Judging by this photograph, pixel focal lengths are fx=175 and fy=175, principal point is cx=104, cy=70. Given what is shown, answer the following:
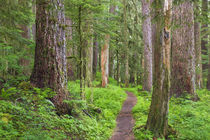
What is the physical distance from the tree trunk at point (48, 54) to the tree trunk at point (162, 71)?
8.46 ft

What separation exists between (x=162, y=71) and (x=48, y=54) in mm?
3205

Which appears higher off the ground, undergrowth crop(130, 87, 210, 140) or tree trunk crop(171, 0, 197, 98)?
tree trunk crop(171, 0, 197, 98)

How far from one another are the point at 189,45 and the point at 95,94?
5386 millimetres

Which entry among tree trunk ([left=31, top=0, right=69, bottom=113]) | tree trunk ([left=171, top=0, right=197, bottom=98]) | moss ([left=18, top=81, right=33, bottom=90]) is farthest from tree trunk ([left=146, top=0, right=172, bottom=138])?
tree trunk ([left=171, top=0, right=197, bottom=98])

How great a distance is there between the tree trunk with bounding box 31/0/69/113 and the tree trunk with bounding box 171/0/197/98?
5501mm

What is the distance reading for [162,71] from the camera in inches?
186

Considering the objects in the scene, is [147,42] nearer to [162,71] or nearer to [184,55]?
[184,55]

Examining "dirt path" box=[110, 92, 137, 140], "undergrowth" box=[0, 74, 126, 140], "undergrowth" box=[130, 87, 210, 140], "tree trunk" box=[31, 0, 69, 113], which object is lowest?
"dirt path" box=[110, 92, 137, 140]

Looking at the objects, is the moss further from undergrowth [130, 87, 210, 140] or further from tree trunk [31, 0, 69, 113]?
undergrowth [130, 87, 210, 140]

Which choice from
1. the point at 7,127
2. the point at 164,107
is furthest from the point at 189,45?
the point at 7,127

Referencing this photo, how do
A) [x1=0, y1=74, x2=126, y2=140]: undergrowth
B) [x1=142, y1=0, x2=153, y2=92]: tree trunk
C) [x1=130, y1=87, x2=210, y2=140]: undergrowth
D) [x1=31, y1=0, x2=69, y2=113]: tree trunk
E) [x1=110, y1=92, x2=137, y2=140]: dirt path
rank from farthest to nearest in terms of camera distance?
[x1=142, y1=0, x2=153, y2=92]: tree trunk < [x1=110, y1=92, x2=137, y2=140]: dirt path < [x1=31, y1=0, x2=69, y2=113]: tree trunk < [x1=130, y1=87, x2=210, y2=140]: undergrowth < [x1=0, y1=74, x2=126, y2=140]: undergrowth

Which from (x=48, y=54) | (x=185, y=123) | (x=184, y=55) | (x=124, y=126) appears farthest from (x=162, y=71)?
(x=184, y=55)

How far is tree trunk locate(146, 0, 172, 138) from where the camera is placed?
15.4 ft

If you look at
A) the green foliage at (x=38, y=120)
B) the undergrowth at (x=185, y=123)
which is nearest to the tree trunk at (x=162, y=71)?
the undergrowth at (x=185, y=123)
